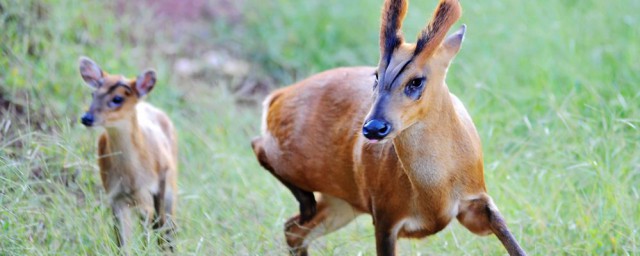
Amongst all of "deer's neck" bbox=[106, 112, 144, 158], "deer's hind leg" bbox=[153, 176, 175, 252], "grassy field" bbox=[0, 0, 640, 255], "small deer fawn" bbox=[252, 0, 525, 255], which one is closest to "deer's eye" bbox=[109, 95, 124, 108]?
"deer's neck" bbox=[106, 112, 144, 158]

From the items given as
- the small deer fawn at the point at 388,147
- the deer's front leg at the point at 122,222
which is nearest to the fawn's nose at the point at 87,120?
the deer's front leg at the point at 122,222

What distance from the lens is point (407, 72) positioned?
475 centimetres

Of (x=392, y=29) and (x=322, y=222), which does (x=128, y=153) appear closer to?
(x=322, y=222)

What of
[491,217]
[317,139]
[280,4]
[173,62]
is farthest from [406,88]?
[280,4]

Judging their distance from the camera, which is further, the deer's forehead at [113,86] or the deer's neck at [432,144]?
the deer's forehead at [113,86]

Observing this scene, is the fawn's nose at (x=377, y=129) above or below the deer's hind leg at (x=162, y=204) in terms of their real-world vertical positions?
above

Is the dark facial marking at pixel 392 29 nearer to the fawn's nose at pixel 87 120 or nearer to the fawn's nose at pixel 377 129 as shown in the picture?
the fawn's nose at pixel 377 129

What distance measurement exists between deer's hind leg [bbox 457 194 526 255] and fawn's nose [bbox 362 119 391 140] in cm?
72

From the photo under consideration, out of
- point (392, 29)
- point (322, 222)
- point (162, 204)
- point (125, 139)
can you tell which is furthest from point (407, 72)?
point (125, 139)

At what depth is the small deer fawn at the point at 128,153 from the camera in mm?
6922

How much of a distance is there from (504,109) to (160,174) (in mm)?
2309

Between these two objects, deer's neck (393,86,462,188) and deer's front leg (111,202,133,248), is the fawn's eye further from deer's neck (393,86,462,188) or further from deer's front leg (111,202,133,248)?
deer's front leg (111,202,133,248)

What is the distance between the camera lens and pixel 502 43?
30.1ft

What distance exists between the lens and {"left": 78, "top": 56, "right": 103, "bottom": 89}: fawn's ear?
7156 mm
